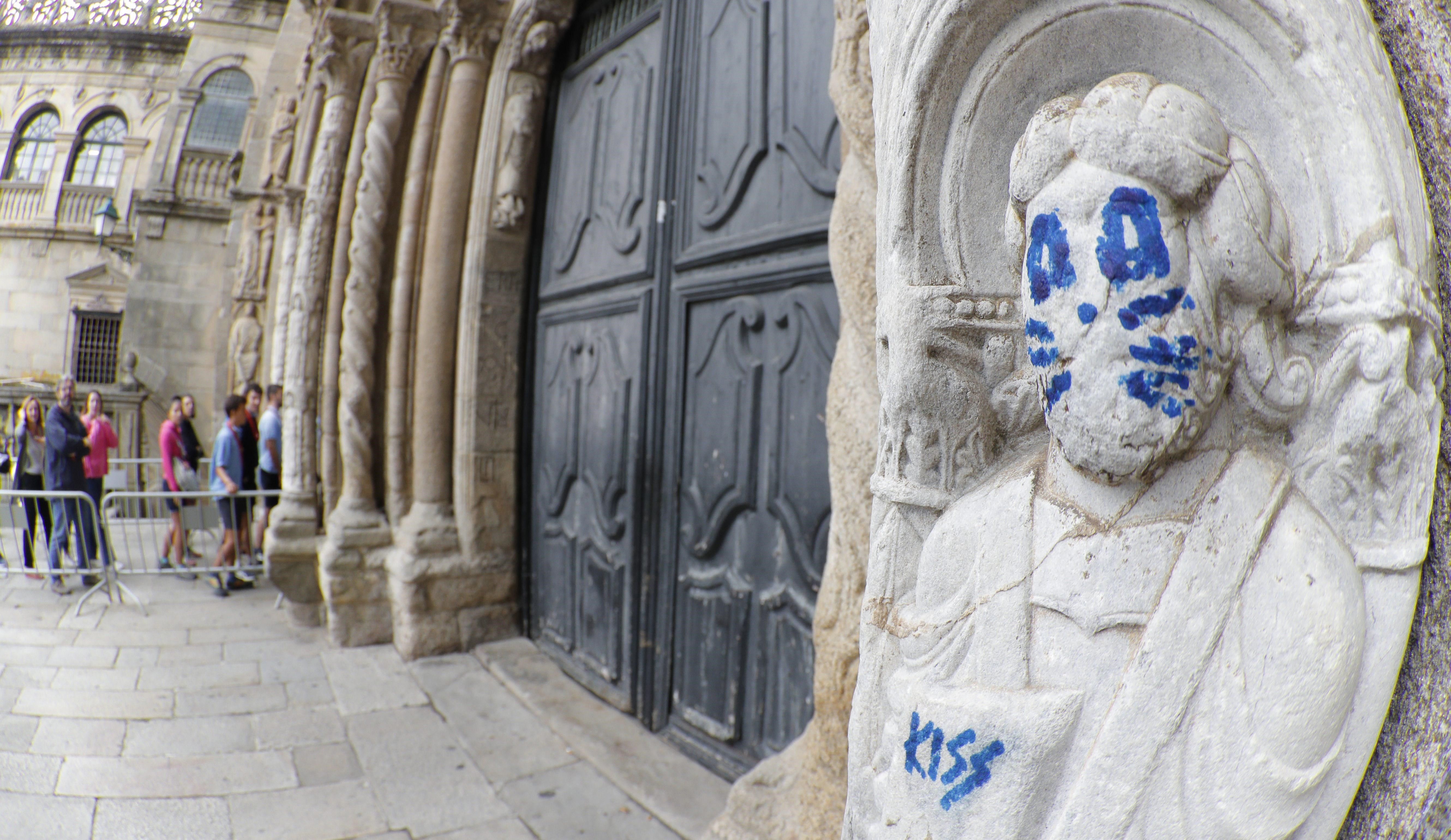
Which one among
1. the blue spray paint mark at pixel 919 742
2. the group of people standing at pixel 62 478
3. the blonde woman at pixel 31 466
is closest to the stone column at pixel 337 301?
the group of people standing at pixel 62 478

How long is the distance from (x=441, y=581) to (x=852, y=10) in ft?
10.3

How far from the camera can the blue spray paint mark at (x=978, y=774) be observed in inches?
29.2

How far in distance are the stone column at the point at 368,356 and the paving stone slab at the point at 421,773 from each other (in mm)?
929

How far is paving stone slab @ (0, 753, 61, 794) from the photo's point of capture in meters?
2.41

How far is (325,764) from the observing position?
264 centimetres

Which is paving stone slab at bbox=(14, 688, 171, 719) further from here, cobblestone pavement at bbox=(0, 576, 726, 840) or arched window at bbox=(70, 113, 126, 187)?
arched window at bbox=(70, 113, 126, 187)

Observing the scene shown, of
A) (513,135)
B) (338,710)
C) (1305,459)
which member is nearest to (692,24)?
(513,135)

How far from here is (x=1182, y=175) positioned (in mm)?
692

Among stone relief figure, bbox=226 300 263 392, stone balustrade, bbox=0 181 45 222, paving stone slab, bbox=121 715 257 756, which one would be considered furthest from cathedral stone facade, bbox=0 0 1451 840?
stone balustrade, bbox=0 181 45 222

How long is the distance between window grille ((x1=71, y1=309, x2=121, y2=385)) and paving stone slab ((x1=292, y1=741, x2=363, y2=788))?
57.3 feet

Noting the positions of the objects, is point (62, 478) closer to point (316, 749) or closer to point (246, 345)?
point (246, 345)

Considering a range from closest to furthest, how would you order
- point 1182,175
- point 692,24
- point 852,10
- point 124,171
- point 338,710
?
1. point 1182,175
2. point 852,10
3. point 692,24
4. point 338,710
5. point 124,171

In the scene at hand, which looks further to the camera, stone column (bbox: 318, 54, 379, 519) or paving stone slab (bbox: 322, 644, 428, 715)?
stone column (bbox: 318, 54, 379, 519)

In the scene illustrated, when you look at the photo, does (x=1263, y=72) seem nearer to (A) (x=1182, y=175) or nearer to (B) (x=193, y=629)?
(A) (x=1182, y=175)
